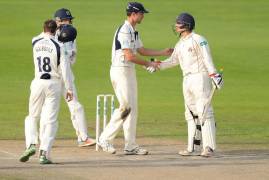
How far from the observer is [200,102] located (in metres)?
15.3

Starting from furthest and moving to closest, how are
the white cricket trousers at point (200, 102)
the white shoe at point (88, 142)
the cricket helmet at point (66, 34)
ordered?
the white shoe at point (88, 142) → the cricket helmet at point (66, 34) → the white cricket trousers at point (200, 102)

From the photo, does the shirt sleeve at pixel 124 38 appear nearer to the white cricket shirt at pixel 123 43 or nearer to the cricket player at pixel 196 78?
the white cricket shirt at pixel 123 43

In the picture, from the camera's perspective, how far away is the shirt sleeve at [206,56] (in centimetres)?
1503

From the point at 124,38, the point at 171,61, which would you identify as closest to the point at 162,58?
the point at 171,61

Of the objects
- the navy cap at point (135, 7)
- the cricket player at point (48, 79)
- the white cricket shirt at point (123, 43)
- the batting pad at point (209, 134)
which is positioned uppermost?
the navy cap at point (135, 7)

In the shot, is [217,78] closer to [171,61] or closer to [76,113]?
[171,61]

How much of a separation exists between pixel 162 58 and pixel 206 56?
19.2 metres

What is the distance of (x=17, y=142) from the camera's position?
54.7ft

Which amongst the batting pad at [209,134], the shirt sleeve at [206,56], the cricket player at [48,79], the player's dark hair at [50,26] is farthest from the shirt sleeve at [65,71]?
the batting pad at [209,134]

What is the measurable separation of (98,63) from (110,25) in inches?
367

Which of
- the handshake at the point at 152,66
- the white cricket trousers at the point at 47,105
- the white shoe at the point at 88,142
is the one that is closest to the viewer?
the white cricket trousers at the point at 47,105

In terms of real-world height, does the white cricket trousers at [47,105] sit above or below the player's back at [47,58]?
below

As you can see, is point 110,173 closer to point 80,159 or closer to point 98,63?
point 80,159

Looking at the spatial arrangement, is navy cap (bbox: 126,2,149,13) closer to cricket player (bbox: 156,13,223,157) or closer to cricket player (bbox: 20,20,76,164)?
cricket player (bbox: 156,13,223,157)
